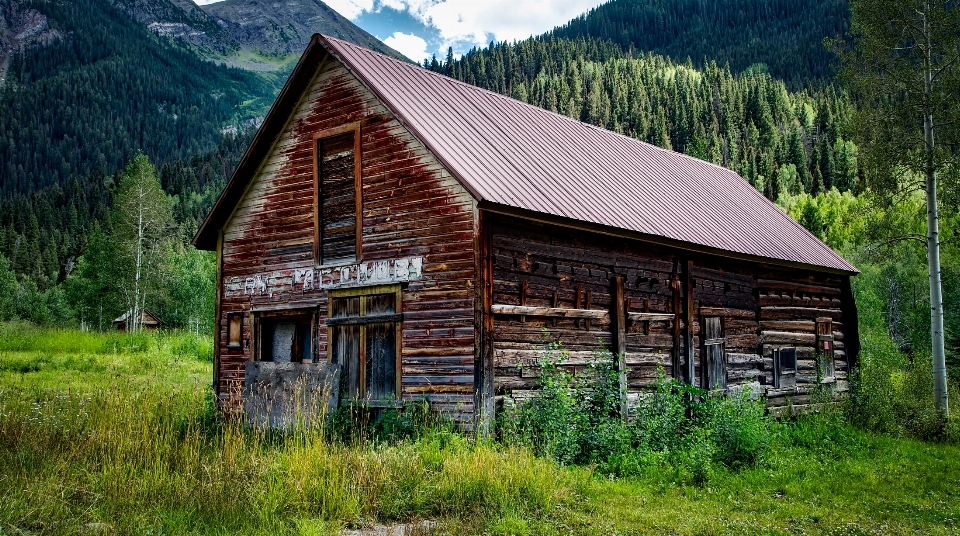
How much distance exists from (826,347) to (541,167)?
1161 centimetres

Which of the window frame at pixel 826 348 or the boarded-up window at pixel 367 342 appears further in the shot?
the window frame at pixel 826 348

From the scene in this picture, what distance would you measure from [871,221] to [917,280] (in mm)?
39866

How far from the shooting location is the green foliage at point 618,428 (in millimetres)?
11781

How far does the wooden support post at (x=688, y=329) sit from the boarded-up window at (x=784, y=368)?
4.26 metres

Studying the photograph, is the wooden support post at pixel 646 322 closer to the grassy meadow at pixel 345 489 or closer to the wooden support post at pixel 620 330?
the wooden support post at pixel 620 330

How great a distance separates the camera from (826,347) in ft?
72.0

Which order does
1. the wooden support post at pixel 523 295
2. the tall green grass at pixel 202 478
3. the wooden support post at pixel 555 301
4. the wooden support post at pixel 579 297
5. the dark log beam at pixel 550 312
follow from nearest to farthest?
the tall green grass at pixel 202 478, the dark log beam at pixel 550 312, the wooden support post at pixel 523 295, the wooden support post at pixel 555 301, the wooden support post at pixel 579 297

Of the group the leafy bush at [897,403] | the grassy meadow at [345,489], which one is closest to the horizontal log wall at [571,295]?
the grassy meadow at [345,489]

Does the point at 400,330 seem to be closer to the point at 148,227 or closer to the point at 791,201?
the point at 148,227

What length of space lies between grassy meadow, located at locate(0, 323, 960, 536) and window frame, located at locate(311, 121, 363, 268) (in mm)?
4081

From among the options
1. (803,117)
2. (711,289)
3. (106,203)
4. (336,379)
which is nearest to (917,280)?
(711,289)

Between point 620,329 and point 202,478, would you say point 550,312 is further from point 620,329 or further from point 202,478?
point 202,478

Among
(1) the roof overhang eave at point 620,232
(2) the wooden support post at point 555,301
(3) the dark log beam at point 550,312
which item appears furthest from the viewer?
(2) the wooden support post at point 555,301

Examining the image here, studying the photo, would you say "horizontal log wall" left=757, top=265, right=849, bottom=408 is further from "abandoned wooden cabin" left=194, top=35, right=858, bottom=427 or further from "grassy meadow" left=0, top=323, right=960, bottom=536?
"grassy meadow" left=0, top=323, right=960, bottom=536
